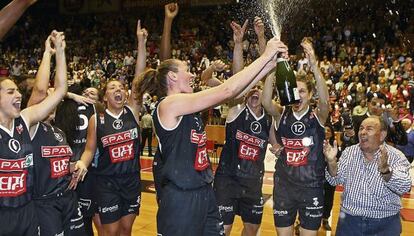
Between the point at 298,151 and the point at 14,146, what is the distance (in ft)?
7.69

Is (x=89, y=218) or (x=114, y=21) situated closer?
(x=89, y=218)

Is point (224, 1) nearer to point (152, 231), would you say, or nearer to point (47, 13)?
point (47, 13)

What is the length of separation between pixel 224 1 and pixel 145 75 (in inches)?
782

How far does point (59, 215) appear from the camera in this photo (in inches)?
143

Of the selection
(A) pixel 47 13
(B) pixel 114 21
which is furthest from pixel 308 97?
(A) pixel 47 13

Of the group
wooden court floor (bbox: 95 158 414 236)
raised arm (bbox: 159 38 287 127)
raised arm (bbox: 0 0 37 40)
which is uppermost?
raised arm (bbox: 0 0 37 40)

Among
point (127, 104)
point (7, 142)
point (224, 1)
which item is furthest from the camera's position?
point (224, 1)

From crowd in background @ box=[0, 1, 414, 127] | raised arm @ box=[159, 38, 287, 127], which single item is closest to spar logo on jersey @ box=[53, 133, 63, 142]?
raised arm @ box=[159, 38, 287, 127]

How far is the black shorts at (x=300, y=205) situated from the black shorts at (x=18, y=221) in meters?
2.06

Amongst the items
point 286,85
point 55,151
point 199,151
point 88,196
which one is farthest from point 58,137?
point 286,85

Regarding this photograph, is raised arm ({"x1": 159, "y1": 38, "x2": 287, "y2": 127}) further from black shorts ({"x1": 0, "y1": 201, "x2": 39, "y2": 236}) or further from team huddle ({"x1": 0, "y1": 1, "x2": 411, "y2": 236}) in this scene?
black shorts ({"x1": 0, "y1": 201, "x2": 39, "y2": 236})

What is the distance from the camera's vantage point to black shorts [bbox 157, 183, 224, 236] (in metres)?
3.24

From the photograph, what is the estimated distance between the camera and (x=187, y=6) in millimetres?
24109

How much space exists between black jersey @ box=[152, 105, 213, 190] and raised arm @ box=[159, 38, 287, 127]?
0.08 metres
